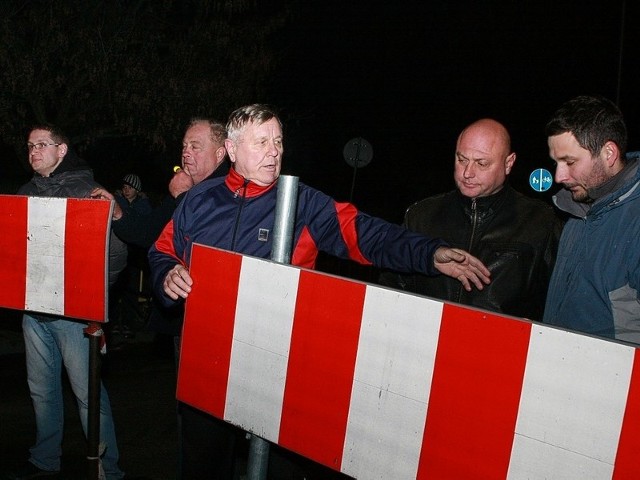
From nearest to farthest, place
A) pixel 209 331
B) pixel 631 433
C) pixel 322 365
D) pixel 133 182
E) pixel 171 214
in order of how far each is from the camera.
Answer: pixel 631 433, pixel 322 365, pixel 209 331, pixel 171 214, pixel 133 182

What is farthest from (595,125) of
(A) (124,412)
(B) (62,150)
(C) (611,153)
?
(A) (124,412)

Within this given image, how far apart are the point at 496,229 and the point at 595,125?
727 millimetres

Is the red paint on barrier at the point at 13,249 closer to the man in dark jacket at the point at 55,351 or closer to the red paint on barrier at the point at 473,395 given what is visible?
the man in dark jacket at the point at 55,351

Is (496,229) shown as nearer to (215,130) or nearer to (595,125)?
(595,125)

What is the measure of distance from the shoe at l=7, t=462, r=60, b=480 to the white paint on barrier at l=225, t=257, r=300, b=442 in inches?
91.0

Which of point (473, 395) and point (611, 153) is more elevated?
point (611, 153)

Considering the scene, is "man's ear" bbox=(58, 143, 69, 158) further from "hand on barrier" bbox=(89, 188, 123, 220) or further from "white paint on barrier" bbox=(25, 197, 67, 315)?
"white paint on barrier" bbox=(25, 197, 67, 315)

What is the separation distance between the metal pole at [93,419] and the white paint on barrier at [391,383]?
1.47 meters

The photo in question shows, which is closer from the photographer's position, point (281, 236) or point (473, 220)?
point (281, 236)

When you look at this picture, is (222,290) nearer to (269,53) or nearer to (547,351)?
(547,351)

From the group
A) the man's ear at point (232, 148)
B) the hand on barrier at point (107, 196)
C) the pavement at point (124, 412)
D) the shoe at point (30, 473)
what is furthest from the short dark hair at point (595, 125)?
the shoe at point (30, 473)

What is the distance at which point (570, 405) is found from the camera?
1.68 m

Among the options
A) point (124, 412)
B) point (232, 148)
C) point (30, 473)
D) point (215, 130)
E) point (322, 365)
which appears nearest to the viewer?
point (322, 365)

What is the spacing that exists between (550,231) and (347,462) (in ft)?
5.20
